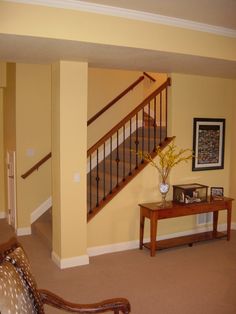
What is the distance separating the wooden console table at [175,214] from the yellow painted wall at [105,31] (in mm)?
2041

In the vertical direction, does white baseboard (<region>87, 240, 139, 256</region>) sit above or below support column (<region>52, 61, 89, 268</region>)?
below

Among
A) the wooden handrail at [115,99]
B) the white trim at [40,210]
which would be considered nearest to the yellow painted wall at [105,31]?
the wooden handrail at [115,99]

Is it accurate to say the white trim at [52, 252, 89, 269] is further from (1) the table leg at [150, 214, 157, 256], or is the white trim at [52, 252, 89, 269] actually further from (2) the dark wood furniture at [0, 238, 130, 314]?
(2) the dark wood furniture at [0, 238, 130, 314]

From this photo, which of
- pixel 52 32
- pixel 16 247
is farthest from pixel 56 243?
pixel 52 32

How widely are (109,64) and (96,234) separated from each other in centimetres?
226

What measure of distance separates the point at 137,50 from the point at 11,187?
138 inches

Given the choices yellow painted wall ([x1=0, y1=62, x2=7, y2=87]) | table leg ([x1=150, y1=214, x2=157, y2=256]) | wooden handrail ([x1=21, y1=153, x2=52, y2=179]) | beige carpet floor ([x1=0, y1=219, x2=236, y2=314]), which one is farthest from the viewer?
yellow painted wall ([x1=0, y1=62, x2=7, y2=87])

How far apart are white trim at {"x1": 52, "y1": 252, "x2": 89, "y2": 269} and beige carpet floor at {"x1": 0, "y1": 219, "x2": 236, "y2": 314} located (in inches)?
2.6

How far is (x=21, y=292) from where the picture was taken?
6.35 ft

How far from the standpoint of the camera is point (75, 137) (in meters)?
4.18

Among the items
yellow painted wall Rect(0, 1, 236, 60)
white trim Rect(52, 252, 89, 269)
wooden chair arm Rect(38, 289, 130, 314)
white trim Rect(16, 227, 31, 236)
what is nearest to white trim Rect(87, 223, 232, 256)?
white trim Rect(52, 252, 89, 269)

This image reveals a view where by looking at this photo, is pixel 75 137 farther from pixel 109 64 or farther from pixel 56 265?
pixel 56 265

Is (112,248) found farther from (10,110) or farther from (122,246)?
(10,110)

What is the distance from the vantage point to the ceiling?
3000mm
